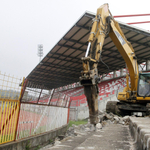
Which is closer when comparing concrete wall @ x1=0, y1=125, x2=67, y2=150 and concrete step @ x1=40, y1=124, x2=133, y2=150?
concrete step @ x1=40, y1=124, x2=133, y2=150

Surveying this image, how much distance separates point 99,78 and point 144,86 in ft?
14.4

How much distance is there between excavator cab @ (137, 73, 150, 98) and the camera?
8.57m

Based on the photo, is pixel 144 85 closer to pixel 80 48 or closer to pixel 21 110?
pixel 21 110

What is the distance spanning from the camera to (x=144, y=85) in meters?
8.66

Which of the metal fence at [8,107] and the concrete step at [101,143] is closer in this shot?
the concrete step at [101,143]

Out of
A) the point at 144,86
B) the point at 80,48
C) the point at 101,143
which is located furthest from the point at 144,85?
the point at 80,48

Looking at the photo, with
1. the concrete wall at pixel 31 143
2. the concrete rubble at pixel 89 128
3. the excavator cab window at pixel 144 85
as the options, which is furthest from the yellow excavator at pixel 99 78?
the concrete wall at pixel 31 143

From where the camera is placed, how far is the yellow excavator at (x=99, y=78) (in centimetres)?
529

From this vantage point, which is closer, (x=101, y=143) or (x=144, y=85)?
(x=101, y=143)

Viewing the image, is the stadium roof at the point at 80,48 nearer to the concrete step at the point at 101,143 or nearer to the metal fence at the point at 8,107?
A: the metal fence at the point at 8,107

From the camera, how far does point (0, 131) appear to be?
13.6 ft

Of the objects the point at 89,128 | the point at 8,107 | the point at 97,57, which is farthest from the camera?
the point at 89,128

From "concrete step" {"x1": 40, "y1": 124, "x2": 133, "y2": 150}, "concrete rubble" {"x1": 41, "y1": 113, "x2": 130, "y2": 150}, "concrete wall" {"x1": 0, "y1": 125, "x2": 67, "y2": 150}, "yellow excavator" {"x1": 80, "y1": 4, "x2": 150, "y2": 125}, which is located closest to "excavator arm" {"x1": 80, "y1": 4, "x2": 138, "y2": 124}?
"yellow excavator" {"x1": 80, "y1": 4, "x2": 150, "y2": 125}

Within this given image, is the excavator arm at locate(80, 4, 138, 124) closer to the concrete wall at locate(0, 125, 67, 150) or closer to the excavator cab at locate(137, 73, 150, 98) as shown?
the excavator cab at locate(137, 73, 150, 98)
